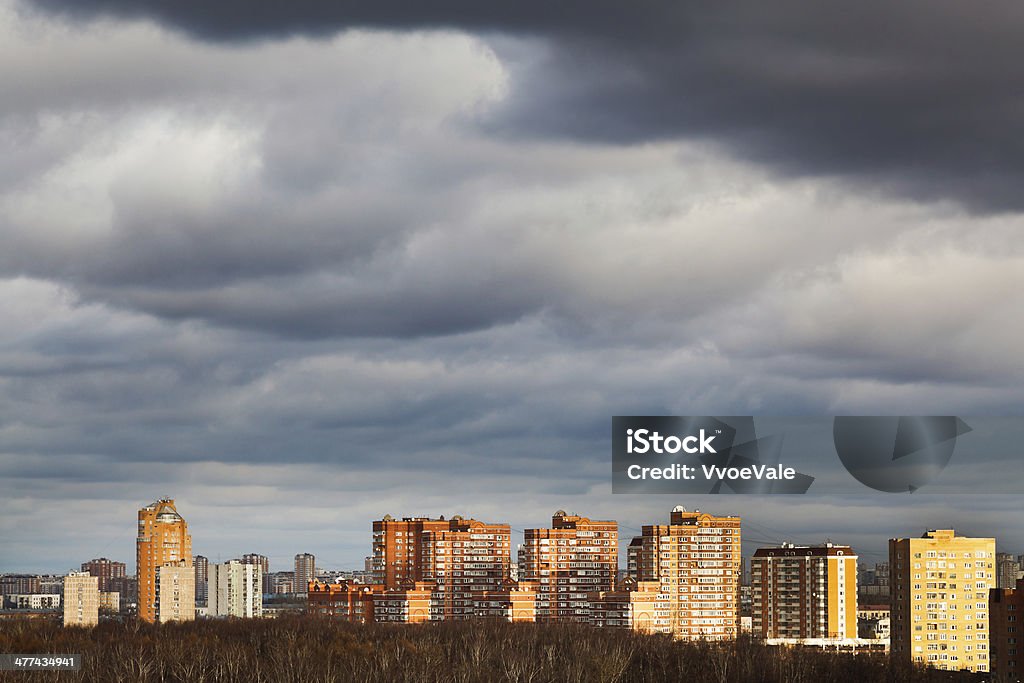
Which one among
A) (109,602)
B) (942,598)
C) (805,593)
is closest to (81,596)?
(109,602)

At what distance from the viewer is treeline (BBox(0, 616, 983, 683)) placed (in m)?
39.5

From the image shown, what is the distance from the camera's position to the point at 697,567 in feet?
187

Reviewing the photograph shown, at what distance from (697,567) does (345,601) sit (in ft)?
46.6

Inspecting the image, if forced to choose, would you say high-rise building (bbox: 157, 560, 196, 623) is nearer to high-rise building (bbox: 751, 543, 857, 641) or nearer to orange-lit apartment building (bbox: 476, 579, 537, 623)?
orange-lit apartment building (bbox: 476, 579, 537, 623)

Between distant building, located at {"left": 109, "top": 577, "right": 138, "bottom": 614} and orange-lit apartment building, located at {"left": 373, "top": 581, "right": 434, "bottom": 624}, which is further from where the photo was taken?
distant building, located at {"left": 109, "top": 577, "right": 138, "bottom": 614}

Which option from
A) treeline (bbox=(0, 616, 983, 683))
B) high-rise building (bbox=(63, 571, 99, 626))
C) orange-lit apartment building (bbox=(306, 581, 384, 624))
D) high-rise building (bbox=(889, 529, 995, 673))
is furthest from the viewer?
high-rise building (bbox=(63, 571, 99, 626))

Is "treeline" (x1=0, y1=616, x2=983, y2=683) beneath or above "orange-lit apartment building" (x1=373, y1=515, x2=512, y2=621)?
beneath

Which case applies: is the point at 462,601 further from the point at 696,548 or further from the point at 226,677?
the point at 226,677

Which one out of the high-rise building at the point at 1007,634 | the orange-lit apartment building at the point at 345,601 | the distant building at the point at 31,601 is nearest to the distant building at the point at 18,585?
the distant building at the point at 31,601

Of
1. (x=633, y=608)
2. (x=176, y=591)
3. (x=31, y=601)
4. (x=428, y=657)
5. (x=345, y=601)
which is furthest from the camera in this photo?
(x=31, y=601)

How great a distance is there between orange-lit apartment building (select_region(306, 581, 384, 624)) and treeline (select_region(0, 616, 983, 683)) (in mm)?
5481

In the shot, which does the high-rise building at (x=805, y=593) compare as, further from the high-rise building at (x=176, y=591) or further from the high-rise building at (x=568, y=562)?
the high-rise building at (x=176, y=591)

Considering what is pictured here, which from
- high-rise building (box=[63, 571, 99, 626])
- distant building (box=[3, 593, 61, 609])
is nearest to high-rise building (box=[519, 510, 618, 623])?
high-rise building (box=[63, 571, 99, 626])

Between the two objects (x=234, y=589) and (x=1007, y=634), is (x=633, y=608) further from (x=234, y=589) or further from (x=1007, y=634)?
(x=234, y=589)
